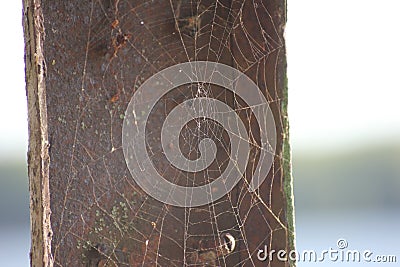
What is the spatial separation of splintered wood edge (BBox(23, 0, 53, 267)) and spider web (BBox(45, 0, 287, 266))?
119 mm

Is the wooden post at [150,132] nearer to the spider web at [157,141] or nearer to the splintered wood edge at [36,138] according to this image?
the spider web at [157,141]

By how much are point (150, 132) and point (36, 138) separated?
0.22 m

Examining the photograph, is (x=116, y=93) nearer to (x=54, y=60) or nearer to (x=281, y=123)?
(x=54, y=60)

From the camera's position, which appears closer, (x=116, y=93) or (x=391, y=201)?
(x=116, y=93)

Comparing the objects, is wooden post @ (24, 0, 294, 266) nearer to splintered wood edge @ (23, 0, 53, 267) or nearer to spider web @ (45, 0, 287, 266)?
spider web @ (45, 0, 287, 266)

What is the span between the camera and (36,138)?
2.51 ft

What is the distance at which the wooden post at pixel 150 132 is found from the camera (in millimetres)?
896

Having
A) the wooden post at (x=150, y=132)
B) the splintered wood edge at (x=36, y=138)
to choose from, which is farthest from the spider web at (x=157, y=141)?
the splintered wood edge at (x=36, y=138)

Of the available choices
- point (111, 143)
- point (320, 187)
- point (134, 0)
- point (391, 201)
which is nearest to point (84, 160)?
point (111, 143)

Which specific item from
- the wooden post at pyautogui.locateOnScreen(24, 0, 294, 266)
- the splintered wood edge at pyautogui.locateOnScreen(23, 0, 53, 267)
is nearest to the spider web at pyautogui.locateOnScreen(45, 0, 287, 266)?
the wooden post at pyautogui.locateOnScreen(24, 0, 294, 266)

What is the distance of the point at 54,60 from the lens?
89 cm

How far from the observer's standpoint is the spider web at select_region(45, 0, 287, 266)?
899 mm

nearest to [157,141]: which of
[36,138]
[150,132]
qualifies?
[150,132]

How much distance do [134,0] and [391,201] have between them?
2.82 feet
